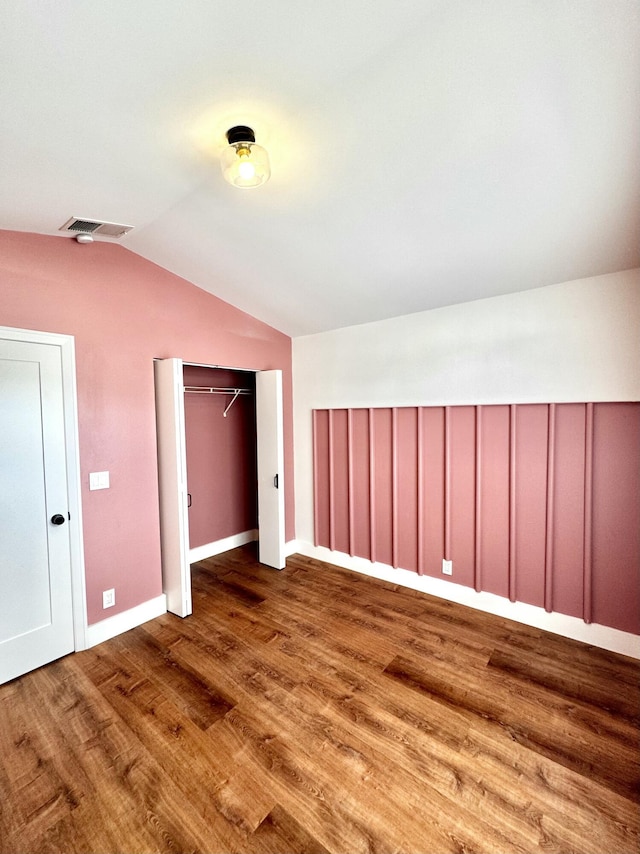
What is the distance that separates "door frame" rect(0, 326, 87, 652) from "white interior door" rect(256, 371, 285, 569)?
65.3 inches

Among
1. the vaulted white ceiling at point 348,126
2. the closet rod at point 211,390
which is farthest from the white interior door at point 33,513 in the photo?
the closet rod at point 211,390

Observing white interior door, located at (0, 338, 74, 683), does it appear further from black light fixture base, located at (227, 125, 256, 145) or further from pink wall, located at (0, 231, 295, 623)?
black light fixture base, located at (227, 125, 256, 145)

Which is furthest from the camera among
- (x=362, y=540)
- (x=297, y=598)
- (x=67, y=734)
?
(x=362, y=540)

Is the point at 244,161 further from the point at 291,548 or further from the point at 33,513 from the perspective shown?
the point at 291,548

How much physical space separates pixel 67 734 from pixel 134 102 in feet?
9.63

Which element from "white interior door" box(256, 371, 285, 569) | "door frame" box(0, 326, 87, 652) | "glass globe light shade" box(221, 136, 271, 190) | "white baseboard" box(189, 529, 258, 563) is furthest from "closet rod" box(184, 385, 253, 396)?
"glass globe light shade" box(221, 136, 271, 190)

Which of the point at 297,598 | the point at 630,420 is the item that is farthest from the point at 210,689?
the point at 630,420

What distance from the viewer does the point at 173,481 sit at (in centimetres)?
298

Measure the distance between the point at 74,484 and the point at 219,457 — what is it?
1809mm

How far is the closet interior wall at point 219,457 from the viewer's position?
402cm

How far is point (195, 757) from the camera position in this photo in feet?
5.74

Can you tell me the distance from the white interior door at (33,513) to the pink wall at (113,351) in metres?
0.15

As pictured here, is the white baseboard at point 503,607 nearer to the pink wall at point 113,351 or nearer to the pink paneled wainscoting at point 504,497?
the pink paneled wainscoting at point 504,497

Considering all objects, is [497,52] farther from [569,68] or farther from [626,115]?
[626,115]
